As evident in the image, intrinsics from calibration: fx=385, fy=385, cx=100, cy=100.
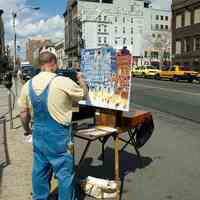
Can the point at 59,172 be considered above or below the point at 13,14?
below

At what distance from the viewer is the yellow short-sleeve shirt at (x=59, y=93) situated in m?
4.04

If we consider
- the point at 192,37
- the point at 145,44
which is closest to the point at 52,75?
the point at 192,37

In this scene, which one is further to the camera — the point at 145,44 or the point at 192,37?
the point at 145,44

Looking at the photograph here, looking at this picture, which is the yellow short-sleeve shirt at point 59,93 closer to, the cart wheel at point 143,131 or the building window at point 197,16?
the cart wheel at point 143,131

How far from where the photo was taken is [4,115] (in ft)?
43.5

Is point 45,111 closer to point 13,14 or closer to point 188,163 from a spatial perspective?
point 188,163

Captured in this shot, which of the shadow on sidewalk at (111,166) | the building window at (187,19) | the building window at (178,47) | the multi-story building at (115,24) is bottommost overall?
the shadow on sidewalk at (111,166)

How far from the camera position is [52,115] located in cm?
410

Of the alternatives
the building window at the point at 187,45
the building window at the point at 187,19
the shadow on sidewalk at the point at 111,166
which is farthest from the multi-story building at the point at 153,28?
the shadow on sidewalk at the point at 111,166

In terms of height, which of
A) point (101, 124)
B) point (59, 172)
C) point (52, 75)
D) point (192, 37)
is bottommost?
point (59, 172)

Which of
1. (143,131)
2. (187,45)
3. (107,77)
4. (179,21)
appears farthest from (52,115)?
(179,21)

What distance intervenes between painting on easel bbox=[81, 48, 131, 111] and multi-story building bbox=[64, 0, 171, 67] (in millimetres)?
106503

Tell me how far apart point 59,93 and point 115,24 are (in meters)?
123

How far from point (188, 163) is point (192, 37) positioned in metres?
51.7
